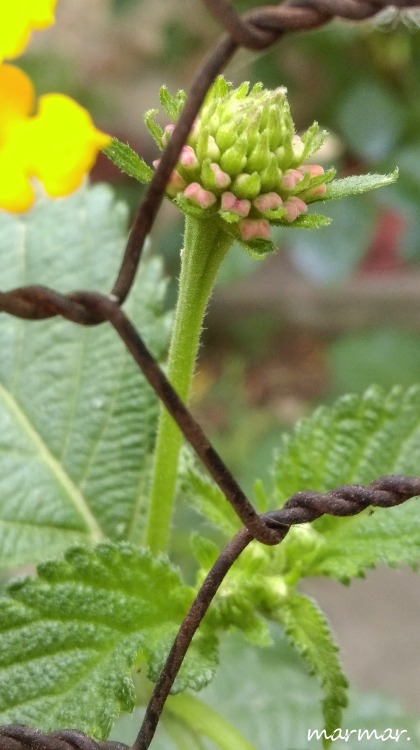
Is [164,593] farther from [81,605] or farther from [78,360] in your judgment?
[78,360]

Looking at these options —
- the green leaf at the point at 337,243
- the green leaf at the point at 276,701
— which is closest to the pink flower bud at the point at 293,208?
the green leaf at the point at 276,701

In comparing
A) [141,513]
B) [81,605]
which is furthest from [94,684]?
[141,513]

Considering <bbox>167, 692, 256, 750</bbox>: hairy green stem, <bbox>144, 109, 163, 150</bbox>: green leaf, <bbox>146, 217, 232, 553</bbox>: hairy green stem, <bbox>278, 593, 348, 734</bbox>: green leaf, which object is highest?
<bbox>144, 109, 163, 150</bbox>: green leaf

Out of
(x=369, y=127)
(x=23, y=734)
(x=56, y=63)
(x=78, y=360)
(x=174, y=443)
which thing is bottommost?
(x=23, y=734)

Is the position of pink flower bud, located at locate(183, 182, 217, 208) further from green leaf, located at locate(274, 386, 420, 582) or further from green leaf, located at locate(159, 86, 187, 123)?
green leaf, located at locate(274, 386, 420, 582)

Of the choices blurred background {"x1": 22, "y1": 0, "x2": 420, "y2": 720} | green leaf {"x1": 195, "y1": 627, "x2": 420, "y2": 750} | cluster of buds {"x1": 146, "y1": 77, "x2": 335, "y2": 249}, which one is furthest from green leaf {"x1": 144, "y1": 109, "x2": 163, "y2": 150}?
green leaf {"x1": 195, "y1": 627, "x2": 420, "y2": 750}

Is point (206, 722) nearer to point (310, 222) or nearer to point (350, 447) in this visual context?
point (350, 447)

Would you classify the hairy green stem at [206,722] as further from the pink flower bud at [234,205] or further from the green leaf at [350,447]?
the pink flower bud at [234,205]

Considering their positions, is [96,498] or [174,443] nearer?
[174,443]
